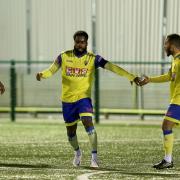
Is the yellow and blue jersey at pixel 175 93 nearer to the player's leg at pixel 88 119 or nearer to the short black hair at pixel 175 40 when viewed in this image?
the short black hair at pixel 175 40

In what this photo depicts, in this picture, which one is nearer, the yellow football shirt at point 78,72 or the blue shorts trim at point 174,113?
the blue shorts trim at point 174,113

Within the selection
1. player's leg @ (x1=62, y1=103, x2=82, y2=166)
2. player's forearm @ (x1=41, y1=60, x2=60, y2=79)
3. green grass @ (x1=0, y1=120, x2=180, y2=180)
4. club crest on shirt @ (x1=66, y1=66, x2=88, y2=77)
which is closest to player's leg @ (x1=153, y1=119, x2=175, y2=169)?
green grass @ (x1=0, y1=120, x2=180, y2=180)

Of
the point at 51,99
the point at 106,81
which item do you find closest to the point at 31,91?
the point at 51,99

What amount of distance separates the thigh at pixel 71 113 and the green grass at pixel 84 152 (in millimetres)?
A: 629

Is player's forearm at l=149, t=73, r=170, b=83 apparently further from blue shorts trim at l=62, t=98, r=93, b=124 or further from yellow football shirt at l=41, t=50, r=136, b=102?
blue shorts trim at l=62, t=98, r=93, b=124

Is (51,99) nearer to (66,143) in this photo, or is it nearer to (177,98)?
(66,143)

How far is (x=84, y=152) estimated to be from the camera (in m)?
12.1

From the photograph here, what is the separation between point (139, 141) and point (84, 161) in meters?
3.32

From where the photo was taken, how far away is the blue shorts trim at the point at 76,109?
992 centimetres

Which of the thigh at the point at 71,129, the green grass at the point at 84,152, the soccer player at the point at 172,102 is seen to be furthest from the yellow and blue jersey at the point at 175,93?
the thigh at the point at 71,129

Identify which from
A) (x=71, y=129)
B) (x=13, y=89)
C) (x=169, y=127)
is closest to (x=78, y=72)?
(x=71, y=129)

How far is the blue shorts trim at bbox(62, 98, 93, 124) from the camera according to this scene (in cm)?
992

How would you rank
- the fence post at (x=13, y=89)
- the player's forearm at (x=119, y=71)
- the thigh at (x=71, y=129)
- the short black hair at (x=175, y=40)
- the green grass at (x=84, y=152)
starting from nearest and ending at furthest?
the green grass at (x=84, y=152) → the short black hair at (x=175, y=40) → the player's forearm at (x=119, y=71) → the thigh at (x=71, y=129) → the fence post at (x=13, y=89)

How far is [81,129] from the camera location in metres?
16.9
